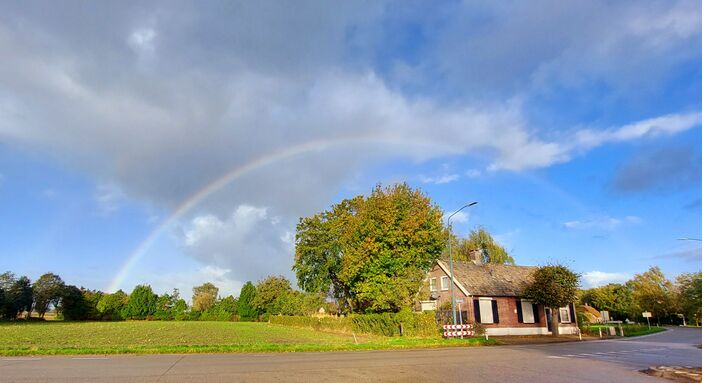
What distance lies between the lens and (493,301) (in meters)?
40.1

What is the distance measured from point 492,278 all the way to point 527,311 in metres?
4.26

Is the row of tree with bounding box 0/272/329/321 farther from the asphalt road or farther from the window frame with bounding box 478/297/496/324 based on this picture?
the asphalt road

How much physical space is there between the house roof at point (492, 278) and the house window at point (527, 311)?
3.59ft

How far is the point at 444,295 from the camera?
42375 mm

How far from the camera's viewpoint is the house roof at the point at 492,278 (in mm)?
40281

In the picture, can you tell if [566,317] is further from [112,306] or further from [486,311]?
[112,306]

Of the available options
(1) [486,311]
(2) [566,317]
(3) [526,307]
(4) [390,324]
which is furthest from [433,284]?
(2) [566,317]

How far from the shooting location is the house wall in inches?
1535

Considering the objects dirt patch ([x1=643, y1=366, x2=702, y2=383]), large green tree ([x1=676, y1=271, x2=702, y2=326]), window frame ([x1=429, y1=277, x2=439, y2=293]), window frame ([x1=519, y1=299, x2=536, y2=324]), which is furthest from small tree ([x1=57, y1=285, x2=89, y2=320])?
large green tree ([x1=676, y1=271, x2=702, y2=326])

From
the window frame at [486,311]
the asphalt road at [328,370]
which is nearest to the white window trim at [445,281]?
the window frame at [486,311]

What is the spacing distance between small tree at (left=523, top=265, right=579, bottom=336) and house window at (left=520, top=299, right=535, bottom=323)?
2672 millimetres

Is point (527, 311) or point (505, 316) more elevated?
point (527, 311)

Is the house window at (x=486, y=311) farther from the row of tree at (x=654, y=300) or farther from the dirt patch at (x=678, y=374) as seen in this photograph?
the row of tree at (x=654, y=300)

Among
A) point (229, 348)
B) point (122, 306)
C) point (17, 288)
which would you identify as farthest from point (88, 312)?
point (229, 348)
